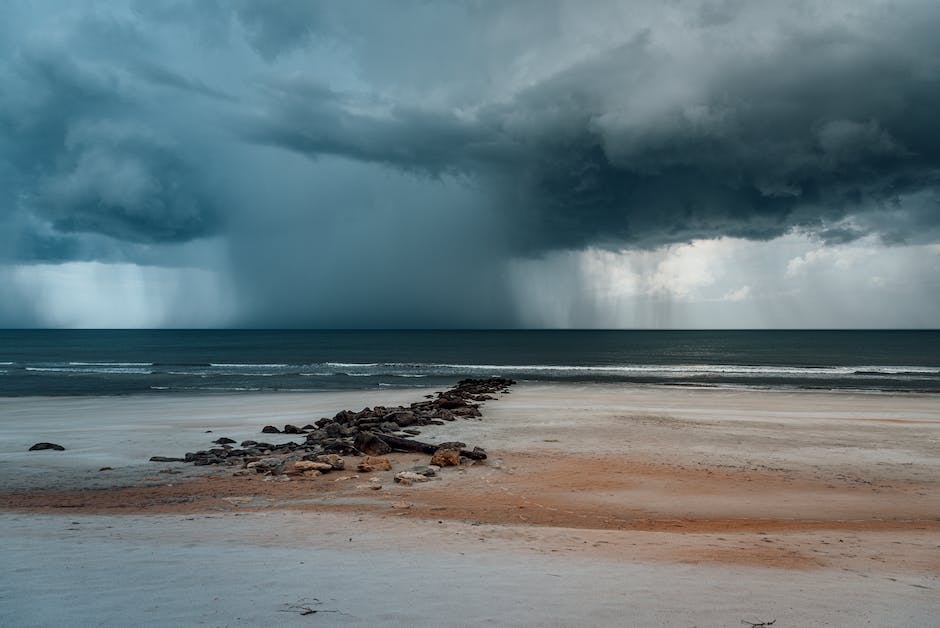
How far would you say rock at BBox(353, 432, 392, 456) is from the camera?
1664 cm

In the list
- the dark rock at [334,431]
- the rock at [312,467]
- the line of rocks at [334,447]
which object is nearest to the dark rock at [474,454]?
the line of rocks at [334,447]

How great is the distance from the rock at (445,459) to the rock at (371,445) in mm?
1923

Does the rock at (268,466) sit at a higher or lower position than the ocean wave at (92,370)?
higher

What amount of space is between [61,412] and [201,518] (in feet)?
86.7

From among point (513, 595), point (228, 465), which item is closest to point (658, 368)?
point (228, 465)

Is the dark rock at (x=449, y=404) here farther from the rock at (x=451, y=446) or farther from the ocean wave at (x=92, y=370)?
the ocean wave at (x=92, y=370)

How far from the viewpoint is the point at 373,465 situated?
588 inches

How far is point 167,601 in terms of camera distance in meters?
6.45

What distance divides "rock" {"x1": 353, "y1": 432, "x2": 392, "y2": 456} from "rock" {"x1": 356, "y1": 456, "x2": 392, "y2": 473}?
956 millimetres

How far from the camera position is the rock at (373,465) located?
14712 mm

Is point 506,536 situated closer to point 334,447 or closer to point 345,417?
point 334,447

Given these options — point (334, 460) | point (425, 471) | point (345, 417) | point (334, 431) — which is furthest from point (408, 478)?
point (345, 417)

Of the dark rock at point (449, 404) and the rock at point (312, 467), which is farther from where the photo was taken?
the dark rock at point (449, 404)

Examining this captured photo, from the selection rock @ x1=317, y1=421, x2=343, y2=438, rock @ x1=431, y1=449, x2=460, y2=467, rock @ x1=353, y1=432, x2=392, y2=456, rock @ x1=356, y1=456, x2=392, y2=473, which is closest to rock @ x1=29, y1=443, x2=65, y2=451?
rock @ x1=317, y1=421, x2=343, y2=438
